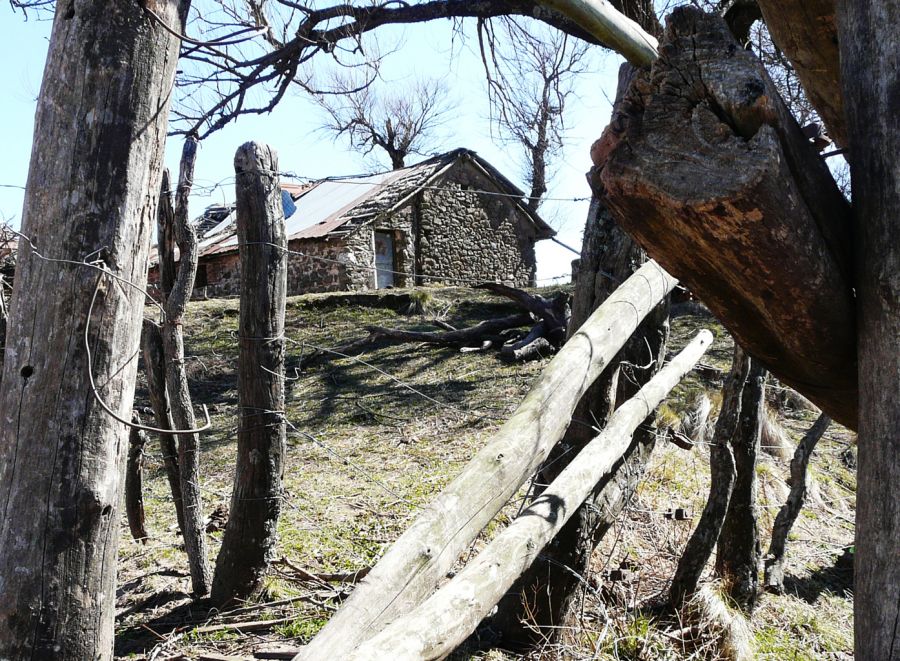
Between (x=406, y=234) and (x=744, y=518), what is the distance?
50.8ft

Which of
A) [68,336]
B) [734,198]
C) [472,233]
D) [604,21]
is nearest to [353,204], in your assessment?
[472,233]

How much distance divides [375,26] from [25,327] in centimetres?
765

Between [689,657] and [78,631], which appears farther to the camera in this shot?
[689,657]

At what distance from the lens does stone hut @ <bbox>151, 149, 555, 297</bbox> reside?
17.3 meters

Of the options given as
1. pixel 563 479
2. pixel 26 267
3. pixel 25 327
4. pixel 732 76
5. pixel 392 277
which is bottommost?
pixel 563 479

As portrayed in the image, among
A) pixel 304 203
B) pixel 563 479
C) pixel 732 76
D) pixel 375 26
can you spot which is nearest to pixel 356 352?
pixel 375 26

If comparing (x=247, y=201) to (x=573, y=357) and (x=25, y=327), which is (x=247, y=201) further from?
(x=573, y=357)

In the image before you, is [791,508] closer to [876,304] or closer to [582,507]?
[582,507]

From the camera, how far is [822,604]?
4.70 m

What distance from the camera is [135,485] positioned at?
4832mm

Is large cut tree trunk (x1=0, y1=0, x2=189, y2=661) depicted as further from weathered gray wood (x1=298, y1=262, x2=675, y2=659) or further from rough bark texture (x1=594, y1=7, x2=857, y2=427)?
rough bark texture (x1=594, y1=7, x2=857, y2=427)

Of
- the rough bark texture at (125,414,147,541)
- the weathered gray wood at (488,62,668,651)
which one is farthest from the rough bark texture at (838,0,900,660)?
the rough bark texture at (125,414,147,541)

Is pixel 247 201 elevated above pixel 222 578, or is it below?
above

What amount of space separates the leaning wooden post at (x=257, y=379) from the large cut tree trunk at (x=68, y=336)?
1.88m
